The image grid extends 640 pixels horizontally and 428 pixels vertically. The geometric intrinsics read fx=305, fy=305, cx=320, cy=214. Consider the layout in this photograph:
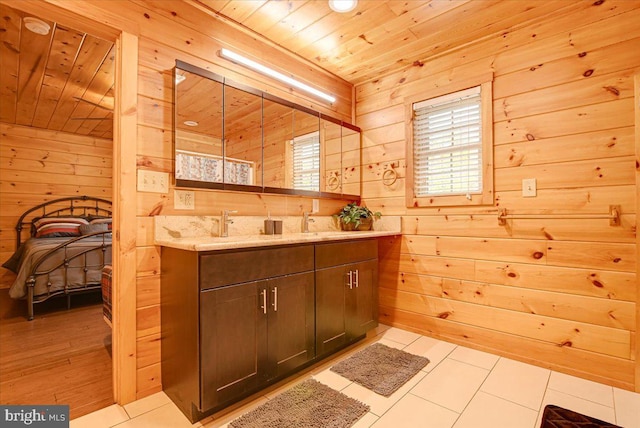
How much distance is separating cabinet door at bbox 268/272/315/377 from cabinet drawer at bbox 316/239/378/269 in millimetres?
164

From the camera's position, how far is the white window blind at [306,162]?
2705 millimetres

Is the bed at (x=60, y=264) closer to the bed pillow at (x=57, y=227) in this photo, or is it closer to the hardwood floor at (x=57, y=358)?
the bed pillow at (x=57, y=227)

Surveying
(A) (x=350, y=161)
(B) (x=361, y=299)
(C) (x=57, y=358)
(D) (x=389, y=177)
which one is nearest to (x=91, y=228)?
(C) (x=57, y=358)

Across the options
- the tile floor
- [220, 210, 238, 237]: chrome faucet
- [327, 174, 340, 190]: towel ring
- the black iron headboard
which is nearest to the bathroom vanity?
the tile floor

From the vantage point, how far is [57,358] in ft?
7.66

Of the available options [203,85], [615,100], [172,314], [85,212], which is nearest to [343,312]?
[172,314]

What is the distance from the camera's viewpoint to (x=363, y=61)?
2.86 meters

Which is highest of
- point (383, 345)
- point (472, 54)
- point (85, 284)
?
point (472, 54)

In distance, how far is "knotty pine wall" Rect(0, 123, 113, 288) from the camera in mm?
4793

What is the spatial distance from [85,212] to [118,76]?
4.84 m

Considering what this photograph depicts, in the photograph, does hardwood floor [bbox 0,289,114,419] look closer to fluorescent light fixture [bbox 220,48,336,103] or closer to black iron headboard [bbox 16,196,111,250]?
black iron headboard [bbox 16,196,111,250]

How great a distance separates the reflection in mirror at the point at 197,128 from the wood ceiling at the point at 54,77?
54.7 inches

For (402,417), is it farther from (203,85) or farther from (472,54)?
(472,54)

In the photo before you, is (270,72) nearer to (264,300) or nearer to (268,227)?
(268,227)
